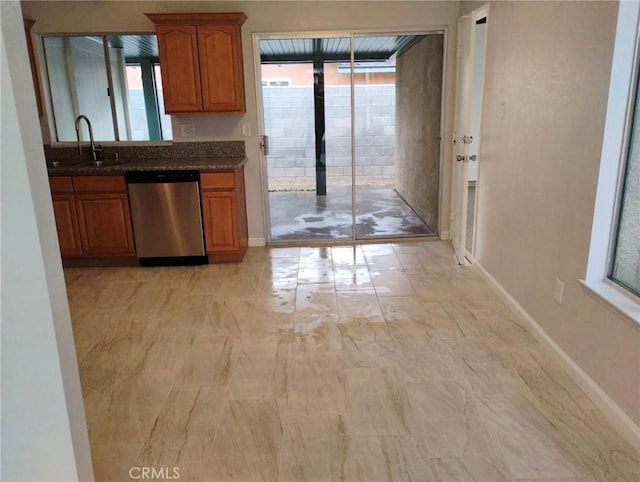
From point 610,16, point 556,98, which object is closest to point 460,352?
point 556,98

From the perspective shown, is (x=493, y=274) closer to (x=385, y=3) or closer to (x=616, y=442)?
(x=616, y=442)

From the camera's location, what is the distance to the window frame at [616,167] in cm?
205

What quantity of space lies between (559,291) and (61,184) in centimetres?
402

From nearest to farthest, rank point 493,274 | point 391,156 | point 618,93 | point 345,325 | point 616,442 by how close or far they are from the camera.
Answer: point 616,442
point 618,93
point 345,325
point 493,274
point 391,156

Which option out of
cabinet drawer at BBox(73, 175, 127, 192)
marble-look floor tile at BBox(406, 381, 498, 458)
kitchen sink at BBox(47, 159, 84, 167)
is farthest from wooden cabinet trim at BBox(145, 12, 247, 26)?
marble-look floor tile at BBox(406, 381, 498, 458)

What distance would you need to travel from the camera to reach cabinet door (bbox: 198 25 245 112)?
422cm

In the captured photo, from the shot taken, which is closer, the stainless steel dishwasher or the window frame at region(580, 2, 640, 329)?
the window frame at region(580, 2, 640, 329)

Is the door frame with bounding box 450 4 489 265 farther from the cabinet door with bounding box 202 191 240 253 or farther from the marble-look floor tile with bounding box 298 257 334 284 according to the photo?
the cabinet door with bounding box 202 191 240 253

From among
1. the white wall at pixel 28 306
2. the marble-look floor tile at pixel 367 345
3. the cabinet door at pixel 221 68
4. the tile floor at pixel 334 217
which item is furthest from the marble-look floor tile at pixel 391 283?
the white wall at pixel 28 306

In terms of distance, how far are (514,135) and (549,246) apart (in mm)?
898

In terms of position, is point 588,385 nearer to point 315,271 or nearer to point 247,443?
point 247,443

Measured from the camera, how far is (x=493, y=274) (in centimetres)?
368

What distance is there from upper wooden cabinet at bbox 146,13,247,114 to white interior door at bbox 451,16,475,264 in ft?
6.66

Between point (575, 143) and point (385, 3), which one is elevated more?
point (385, 3)
